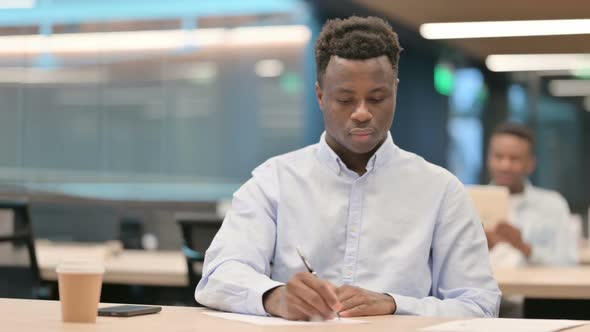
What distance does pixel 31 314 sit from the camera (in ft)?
6.84

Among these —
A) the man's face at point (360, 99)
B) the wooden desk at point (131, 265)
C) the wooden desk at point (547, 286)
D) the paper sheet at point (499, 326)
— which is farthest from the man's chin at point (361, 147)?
the wooden desk at point (131, 265)

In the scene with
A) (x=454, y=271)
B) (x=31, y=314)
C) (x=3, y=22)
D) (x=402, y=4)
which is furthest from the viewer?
(x=402, y=4)

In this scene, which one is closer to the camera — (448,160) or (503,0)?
(503,0)

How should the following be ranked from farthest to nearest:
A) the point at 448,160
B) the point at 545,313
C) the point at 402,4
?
the point at 448,160, the point at 402,4, the point at 545,313

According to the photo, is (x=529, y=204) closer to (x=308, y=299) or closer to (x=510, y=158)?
(x=510, y=158)

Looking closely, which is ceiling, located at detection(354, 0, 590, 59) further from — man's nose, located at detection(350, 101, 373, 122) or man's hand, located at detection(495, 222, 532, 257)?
man's nose, located at detection(350, 101, 373, 122)

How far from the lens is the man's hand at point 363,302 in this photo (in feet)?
6.68

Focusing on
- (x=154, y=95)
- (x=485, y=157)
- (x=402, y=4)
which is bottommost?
(x=485, y=157)

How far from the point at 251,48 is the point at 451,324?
7.13 metres

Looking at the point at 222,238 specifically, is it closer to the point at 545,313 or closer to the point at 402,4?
the point at 545,313

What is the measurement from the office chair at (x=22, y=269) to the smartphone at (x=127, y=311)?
2.20m

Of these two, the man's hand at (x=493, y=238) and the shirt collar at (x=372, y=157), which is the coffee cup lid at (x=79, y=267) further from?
the man's hand at (x=493, y=238)

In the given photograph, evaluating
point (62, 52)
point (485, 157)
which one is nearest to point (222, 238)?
point (62, 52)

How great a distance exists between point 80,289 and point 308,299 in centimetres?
46
